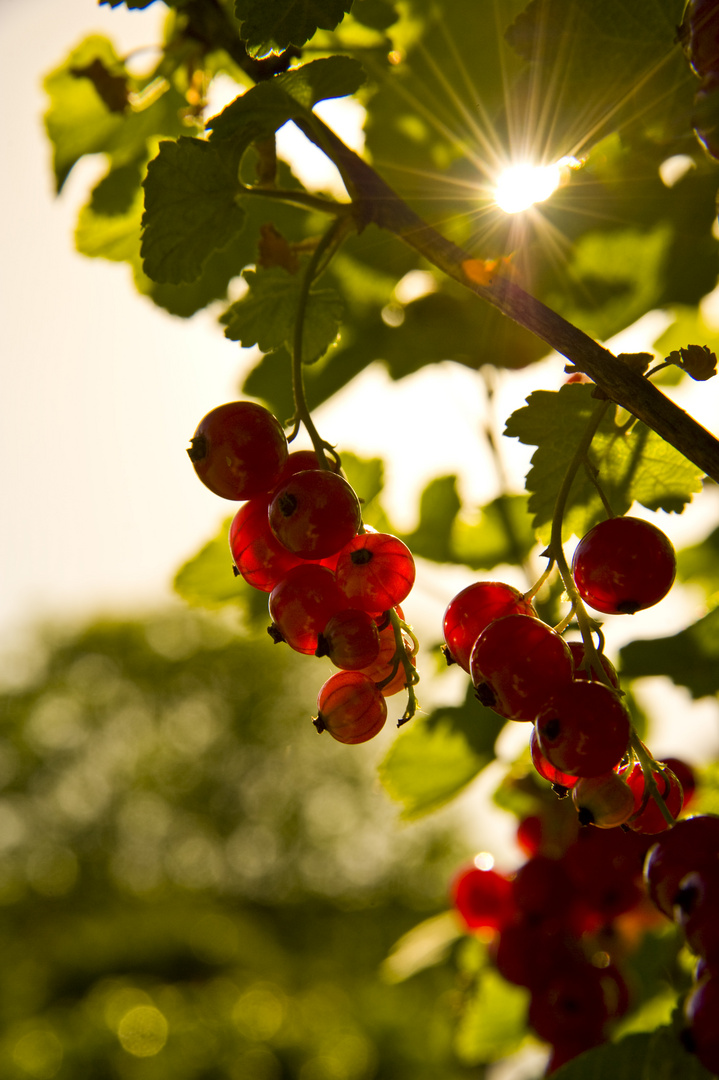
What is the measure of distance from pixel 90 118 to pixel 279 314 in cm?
85

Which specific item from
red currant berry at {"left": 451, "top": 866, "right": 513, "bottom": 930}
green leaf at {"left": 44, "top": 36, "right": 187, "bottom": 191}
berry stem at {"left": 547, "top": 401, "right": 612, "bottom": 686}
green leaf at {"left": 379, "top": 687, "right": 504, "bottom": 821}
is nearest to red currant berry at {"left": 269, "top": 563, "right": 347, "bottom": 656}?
berry stem at {"left": 547, "top": 401, "right": 612, "bottom": 686}

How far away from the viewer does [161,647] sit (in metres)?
22.7

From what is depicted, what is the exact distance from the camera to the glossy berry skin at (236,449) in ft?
2.73

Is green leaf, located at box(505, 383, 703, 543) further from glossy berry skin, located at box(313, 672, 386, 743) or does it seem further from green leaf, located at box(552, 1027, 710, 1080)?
green leaf, located at box(552, 1027, 710, 1080)

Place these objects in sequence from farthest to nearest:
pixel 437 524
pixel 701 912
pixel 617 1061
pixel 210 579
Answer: pixel 437 524
pixel 210 579
pixel 617 1061
pixel 701 912

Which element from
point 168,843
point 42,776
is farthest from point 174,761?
point 42,776

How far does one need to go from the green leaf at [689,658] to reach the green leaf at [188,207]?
3.35 ft

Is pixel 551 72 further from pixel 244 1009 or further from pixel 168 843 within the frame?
pixel 168 843

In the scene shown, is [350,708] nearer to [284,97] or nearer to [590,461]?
[590,461]

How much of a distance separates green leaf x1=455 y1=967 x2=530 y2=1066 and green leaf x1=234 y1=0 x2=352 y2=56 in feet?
7.24

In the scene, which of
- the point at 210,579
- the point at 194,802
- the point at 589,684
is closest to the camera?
the point at 589,684

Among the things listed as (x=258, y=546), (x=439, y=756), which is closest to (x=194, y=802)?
(x=439, y=756)

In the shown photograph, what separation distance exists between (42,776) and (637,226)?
23.4m

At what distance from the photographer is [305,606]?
2.66 feet
